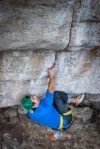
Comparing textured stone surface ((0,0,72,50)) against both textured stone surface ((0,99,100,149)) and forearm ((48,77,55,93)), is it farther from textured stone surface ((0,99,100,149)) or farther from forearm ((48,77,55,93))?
textured stone surface ((0,99,100,149))

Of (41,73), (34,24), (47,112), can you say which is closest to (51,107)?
(47,112)

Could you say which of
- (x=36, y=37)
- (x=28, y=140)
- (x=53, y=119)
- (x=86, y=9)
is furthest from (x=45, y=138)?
(x=86, y=9)

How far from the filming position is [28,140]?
525 cm

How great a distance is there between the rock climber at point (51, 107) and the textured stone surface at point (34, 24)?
0.62m

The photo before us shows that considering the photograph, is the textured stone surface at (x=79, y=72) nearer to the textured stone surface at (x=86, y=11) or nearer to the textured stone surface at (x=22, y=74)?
the textured stone surface at (x=22, y=74)

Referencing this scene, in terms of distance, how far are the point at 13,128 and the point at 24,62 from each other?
203 cm

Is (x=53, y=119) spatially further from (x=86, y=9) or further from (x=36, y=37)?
(x=86, y=9)

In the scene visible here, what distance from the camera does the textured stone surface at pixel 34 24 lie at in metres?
2.98

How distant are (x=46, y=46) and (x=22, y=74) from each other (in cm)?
66

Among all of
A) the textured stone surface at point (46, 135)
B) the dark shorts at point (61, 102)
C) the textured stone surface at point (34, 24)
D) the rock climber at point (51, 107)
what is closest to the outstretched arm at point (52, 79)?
the rock climber at point (51, 107)

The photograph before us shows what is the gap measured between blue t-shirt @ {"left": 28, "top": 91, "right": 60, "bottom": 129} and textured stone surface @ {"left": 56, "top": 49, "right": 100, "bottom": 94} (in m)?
0.40

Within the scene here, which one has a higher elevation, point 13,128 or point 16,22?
point 16,22

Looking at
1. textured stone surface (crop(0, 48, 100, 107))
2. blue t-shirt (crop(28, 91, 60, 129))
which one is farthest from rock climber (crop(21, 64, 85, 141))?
textured stone surface (crop(0, 48, 100, 107))

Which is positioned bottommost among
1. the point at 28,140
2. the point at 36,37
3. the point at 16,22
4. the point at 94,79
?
the point at 28,140
